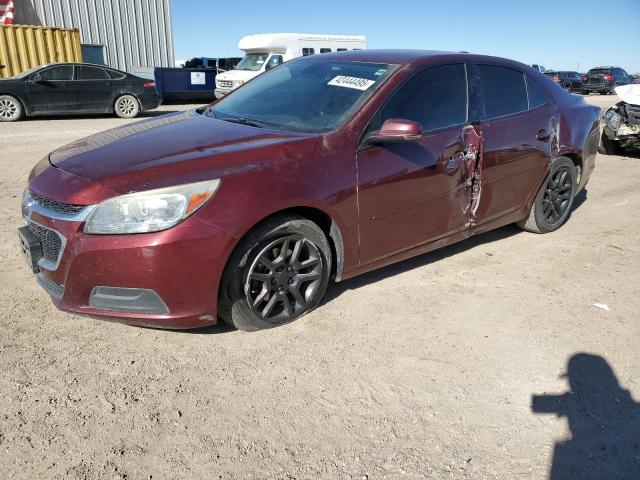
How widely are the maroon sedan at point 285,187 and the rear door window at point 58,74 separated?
11194 millimetres

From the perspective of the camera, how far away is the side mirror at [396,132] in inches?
125

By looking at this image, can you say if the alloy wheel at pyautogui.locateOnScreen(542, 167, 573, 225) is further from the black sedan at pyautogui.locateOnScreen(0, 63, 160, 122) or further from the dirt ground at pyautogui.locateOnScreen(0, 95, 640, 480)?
the black sedan at pyautogui.locateOnScreen(0, 63, 160, 122)

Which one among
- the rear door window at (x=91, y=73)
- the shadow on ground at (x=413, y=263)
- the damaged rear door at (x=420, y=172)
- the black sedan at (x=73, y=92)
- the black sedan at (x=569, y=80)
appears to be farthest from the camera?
the black sedan at (x=569, y=80)

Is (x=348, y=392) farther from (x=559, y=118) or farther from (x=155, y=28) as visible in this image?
(x=155, y=28)

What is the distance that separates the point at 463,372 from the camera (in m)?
2.87

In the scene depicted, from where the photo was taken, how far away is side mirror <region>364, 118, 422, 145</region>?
3176mm

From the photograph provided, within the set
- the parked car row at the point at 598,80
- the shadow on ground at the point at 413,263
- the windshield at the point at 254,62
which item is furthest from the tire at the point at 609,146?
the parked car row at the point at 598,80

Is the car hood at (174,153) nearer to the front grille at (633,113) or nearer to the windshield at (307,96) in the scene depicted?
the windshield at (307,96)

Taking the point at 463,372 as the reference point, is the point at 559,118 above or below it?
above

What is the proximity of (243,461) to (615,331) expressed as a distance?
2.45 metres

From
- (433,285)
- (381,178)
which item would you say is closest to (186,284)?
(381,178)

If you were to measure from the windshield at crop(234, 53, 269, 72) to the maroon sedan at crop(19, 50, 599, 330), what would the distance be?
16.6 m

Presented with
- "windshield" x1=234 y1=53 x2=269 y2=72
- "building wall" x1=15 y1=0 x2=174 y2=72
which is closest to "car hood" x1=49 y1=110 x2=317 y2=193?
"windshield" x1=234 y1=53 x2=269 y2=72

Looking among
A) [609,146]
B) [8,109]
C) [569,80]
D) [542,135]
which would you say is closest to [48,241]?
[542,135]
